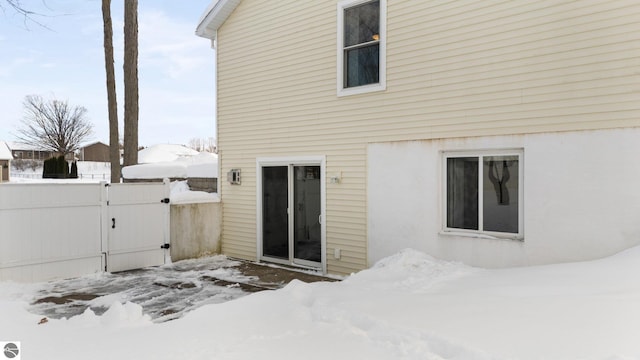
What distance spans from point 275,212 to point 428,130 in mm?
3755

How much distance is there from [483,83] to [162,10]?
13254mm

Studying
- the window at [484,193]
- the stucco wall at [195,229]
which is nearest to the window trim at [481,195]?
the window at [484,193]

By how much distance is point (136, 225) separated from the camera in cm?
874

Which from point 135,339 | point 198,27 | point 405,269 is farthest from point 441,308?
point 198,27

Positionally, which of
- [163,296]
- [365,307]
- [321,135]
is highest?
[321,135]

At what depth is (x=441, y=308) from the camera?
432 centimetres

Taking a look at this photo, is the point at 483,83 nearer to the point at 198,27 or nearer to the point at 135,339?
the point at 135,339

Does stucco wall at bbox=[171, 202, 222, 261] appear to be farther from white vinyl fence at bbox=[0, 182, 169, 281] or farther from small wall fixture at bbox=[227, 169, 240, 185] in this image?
small wall fixture at bbox=[227, 169, 240, 185]

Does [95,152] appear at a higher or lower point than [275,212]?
higher

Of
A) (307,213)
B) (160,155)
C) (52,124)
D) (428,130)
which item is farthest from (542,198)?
(52,124)

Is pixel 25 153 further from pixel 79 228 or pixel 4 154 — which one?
pixel 79 228

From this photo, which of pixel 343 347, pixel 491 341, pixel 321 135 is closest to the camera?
pixel 491 341

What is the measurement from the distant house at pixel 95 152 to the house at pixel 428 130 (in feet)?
175

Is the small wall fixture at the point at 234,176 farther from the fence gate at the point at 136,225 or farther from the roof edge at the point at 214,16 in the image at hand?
the roof edge at the point at 214,16
